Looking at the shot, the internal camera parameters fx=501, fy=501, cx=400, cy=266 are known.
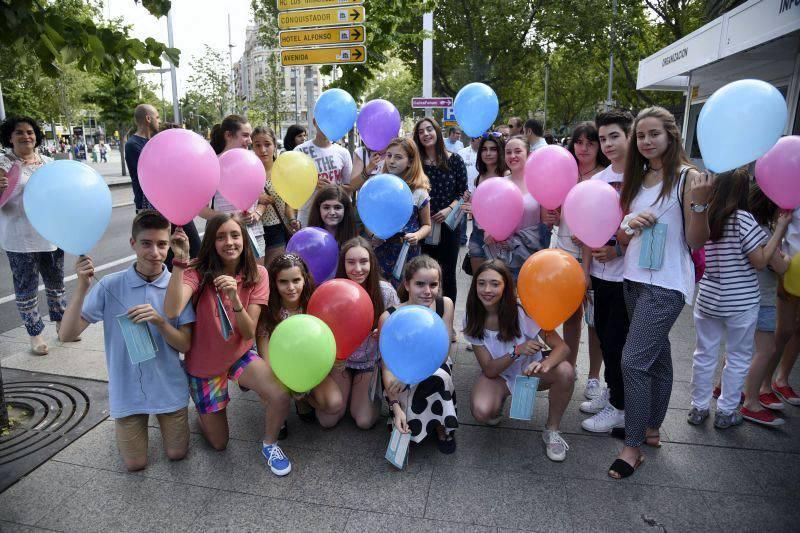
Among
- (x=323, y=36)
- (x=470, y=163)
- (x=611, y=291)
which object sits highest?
(x=323, y=36)

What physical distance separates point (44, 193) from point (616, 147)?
10.0 feet

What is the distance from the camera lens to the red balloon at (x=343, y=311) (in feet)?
9.20

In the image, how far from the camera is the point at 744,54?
A: 7.98 meters

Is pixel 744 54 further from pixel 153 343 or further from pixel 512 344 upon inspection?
pixel 153 343

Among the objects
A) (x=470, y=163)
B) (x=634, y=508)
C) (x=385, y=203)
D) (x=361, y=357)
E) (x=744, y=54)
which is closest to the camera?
(x=634, y=508)

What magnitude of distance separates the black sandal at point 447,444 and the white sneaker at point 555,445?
0.54 m

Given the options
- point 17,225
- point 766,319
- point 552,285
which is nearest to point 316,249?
point 552,285

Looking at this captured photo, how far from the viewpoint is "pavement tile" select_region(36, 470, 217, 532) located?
2.35m

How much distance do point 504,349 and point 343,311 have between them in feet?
3.39

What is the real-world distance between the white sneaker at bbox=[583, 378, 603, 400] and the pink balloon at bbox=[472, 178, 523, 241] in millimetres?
1226

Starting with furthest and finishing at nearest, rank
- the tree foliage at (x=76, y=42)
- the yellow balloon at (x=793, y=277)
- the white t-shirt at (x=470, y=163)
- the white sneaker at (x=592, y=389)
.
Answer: the white t-shirt at (x=470, y=163) → the white sneaker at (x=592, y=389) → the yellow balloon at (x=793, y=277) → the tree foliage at (x=76, y=42)

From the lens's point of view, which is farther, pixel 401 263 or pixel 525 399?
pixel 401 263

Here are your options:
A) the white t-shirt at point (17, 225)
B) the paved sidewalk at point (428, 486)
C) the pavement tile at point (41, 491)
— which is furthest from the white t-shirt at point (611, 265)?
the white t-shirt at point (17, 225)

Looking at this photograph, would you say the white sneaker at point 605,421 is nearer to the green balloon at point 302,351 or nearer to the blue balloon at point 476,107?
the green balloon at point 302,351
